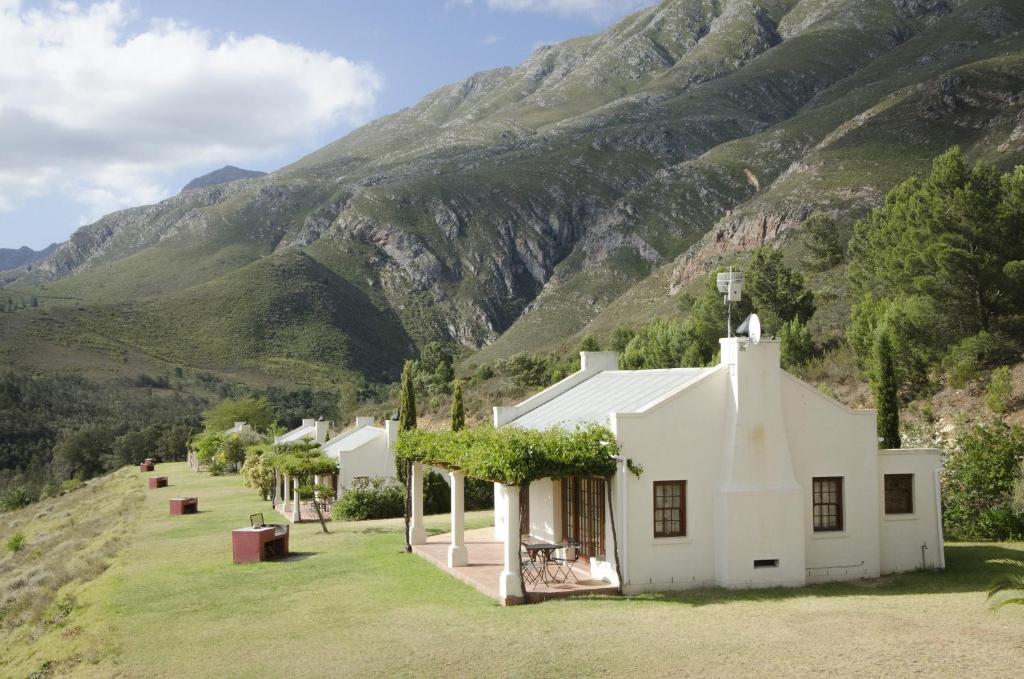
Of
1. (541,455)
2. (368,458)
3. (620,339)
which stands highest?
(620,339)

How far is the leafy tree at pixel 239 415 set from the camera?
71.9m

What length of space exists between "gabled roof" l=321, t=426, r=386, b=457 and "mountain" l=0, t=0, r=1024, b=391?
124ft

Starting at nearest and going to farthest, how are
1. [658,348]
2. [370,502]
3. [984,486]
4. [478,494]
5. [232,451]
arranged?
[984,486] → [370,502] → [478,494] → [658,348] → [232,451]

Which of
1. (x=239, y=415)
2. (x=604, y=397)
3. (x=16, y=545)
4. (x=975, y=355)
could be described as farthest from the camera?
(x=239, y=415)

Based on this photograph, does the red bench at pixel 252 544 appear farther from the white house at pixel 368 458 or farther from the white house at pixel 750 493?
the white house at pixel 368 458

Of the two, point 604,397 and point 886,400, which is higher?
point 604,397

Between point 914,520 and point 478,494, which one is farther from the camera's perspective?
point 478,494

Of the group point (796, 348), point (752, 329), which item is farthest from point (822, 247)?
point (752, 329)

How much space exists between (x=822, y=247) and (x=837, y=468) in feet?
140

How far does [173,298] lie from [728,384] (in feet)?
336

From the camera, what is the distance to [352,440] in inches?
1377

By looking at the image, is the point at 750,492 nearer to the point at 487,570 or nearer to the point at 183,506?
the point at 487,570

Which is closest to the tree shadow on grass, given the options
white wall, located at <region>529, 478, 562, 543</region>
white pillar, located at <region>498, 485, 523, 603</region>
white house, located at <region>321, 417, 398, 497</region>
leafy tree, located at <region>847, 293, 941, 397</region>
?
white pillar, located at <region>498, 485, 523, 603</region>

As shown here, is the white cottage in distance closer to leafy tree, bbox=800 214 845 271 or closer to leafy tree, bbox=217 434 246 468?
leafy tree, bbox=800 214 845 271
